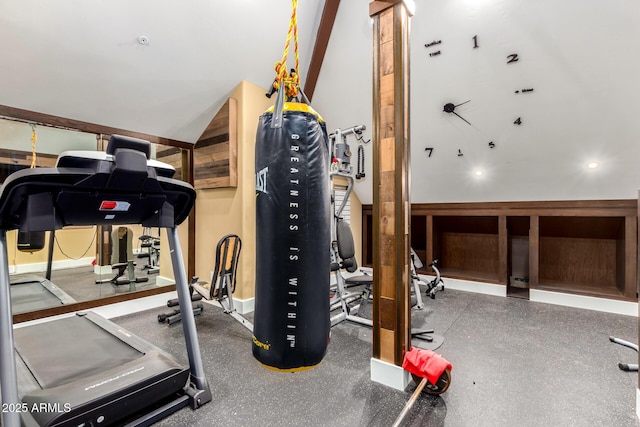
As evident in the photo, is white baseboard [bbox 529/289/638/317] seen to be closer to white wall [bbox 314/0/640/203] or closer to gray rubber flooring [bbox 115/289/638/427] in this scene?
gray rubber flooring [bbox 115/289/638/427]

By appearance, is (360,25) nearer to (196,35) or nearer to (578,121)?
(196,35)

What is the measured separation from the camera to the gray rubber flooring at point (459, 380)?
5.63 feet

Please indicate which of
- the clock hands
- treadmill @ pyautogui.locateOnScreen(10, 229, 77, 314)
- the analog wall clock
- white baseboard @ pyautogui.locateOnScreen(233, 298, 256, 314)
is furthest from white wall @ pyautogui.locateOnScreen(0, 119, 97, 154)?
the clock hands

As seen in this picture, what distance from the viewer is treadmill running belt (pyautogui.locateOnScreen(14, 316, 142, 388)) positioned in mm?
1815

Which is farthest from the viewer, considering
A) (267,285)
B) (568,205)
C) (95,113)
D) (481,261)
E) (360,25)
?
(481,261)

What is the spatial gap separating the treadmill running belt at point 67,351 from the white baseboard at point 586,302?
4.68 m

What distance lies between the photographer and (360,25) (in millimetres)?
3365

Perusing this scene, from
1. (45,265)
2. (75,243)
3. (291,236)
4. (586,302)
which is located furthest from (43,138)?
(586,302)

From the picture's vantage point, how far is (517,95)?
3.10m

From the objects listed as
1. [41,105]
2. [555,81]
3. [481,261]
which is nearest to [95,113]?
[41,105]

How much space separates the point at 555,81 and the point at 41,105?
5.12 metres

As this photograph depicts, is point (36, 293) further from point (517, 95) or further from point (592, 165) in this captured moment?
point (592, 165)

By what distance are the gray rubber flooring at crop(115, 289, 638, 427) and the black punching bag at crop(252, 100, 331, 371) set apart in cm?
72

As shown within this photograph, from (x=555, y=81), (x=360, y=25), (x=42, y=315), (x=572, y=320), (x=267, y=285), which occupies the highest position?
(x=360, y=25)
